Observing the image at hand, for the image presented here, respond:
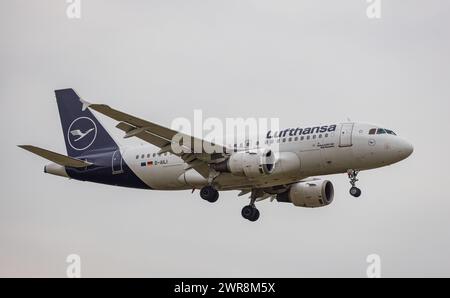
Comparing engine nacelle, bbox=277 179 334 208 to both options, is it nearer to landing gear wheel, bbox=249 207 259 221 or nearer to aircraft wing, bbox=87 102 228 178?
landing gear wheel, bbox=249 207 259 221

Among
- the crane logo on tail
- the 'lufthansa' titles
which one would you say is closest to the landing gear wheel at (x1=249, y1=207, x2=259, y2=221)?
the 'lufthansa' titles

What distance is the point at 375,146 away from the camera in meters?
44.6

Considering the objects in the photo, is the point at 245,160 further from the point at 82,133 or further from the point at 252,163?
the point at 82,133

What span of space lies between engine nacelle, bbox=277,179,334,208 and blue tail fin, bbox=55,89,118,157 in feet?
32.5

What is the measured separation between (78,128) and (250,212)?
37.4 feet

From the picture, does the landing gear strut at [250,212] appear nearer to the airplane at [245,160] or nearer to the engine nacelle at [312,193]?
the airplane at [245,160]

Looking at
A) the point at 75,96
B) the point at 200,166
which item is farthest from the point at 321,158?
the point at 75,96

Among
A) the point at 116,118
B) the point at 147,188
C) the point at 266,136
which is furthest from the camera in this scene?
the point at 147,188

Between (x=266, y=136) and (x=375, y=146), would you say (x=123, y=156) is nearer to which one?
(x=266, y=136)

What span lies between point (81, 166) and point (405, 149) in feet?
56.4

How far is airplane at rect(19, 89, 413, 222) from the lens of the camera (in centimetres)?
4462

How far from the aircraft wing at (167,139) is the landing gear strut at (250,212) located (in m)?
3.84

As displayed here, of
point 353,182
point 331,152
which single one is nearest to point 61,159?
point 331,152

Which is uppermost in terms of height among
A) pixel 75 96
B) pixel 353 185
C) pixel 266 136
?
pixel 75 96
